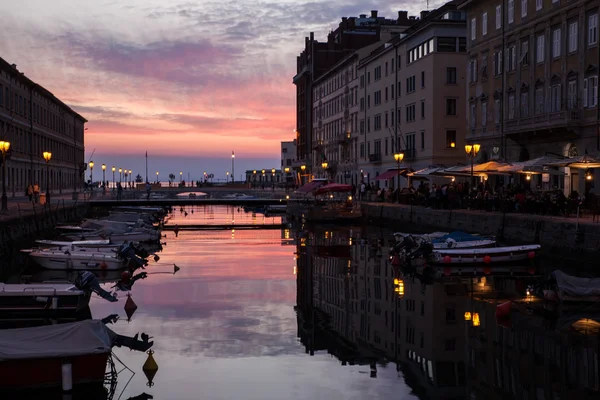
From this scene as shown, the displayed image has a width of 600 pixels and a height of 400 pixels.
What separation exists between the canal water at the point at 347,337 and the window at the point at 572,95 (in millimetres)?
16110

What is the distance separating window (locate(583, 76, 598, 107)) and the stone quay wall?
8623 millimetres

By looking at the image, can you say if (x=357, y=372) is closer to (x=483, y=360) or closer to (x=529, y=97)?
(x=483, y=360)

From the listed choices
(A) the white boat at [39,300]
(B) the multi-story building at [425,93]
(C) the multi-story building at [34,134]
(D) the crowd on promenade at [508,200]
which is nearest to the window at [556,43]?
(D) the crowd on promenade at [508,200]

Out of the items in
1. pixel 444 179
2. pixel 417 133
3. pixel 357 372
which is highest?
pixel 417 133

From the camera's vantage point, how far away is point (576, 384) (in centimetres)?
1725

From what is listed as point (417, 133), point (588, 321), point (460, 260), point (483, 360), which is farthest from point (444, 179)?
point (483, 360)

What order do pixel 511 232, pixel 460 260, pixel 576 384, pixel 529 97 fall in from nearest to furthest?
1. pixel 576 384
2. pixel 460 260
3. pixel 511 232
4. pixel 529 97

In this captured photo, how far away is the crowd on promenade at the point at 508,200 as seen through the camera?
1673 inches

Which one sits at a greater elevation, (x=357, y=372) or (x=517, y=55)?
(x=517, y=55)

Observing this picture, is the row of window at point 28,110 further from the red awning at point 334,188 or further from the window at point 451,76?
the window at point 451,76

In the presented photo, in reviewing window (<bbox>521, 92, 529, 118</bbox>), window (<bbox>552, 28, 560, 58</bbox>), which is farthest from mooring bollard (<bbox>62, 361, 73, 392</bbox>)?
window (<bbox>521, 92, 529, 118</bbox>)

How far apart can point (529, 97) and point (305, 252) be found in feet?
68.3

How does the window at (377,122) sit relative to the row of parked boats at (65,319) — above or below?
above

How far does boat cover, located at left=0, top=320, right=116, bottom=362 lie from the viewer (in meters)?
16.1
